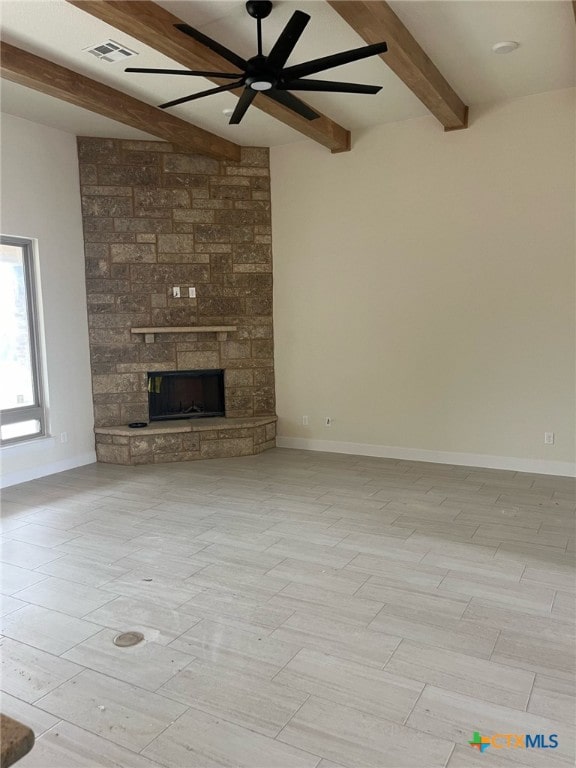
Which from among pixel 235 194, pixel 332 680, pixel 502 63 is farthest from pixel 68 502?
pixel 502 63

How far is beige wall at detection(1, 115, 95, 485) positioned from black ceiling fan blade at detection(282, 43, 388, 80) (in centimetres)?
302

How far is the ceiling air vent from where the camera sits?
3.70m

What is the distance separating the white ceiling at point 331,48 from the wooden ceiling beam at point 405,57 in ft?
0.25

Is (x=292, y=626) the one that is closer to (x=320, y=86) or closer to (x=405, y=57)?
(x=320, y=86)

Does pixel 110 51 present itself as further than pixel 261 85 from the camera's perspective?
Yes

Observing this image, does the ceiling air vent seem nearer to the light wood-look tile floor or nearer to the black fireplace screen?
the black fireplace screen

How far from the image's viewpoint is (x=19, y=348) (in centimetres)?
526

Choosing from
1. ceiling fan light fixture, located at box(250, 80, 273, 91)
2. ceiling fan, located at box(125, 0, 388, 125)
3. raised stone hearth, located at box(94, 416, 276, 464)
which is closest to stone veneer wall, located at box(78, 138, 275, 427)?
raised stone hearth, located at box(94, 416, 276, 464)

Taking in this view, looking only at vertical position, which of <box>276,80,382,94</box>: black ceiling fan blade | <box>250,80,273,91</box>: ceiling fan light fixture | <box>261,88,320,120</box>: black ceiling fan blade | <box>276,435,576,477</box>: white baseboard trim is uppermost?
<box>261,88,320,120</box>: black ceiling fan blade

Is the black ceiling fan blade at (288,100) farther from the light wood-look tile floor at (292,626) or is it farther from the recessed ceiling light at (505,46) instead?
the light wood-look tile floor at (292,626)

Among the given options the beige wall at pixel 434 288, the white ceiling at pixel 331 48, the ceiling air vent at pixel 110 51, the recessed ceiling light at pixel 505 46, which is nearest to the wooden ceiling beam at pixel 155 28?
the white ceiling at pixel 331 48

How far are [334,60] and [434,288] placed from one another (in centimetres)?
279

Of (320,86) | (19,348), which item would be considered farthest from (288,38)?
(19,348)

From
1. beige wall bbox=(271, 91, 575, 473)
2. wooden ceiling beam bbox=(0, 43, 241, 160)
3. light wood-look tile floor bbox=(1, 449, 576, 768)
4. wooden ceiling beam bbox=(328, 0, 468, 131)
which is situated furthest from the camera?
beige wall bbox=(271, 91, 575, 473)
